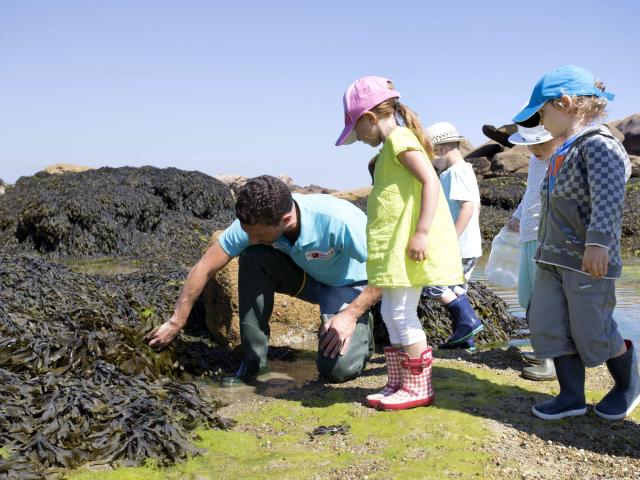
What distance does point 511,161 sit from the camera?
23484 millimetres

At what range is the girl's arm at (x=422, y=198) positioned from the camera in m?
3.34

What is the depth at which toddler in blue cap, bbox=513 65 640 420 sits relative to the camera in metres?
3.08

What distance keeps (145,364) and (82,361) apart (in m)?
0.36

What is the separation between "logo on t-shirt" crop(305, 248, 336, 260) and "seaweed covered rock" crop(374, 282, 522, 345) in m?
1.06

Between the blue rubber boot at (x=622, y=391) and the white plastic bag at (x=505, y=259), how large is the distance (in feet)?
4.35

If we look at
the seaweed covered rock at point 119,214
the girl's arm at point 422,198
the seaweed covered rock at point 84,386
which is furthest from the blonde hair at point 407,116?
the seaweed covered rock at point 119,214

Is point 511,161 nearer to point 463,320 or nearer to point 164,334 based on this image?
point 463,320

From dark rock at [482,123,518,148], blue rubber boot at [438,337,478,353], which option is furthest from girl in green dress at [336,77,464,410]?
dark rock at [482,123,518,148]

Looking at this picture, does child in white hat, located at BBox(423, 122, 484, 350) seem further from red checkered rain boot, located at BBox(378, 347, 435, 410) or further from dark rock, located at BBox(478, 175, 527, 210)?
dark rock, located at BBox(478, 175, 527, 210)

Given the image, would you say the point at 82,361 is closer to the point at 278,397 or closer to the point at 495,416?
the point at 278,397

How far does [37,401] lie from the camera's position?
3.42 meters

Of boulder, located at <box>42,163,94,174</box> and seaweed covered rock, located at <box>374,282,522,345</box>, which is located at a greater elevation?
boulder, located at <box>42,163,94,174</box>

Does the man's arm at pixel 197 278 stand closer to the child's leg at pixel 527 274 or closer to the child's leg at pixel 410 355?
the child's leg at pixel 410 355

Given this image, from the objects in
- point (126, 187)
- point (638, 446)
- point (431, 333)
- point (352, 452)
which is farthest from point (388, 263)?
point (126, 187)
